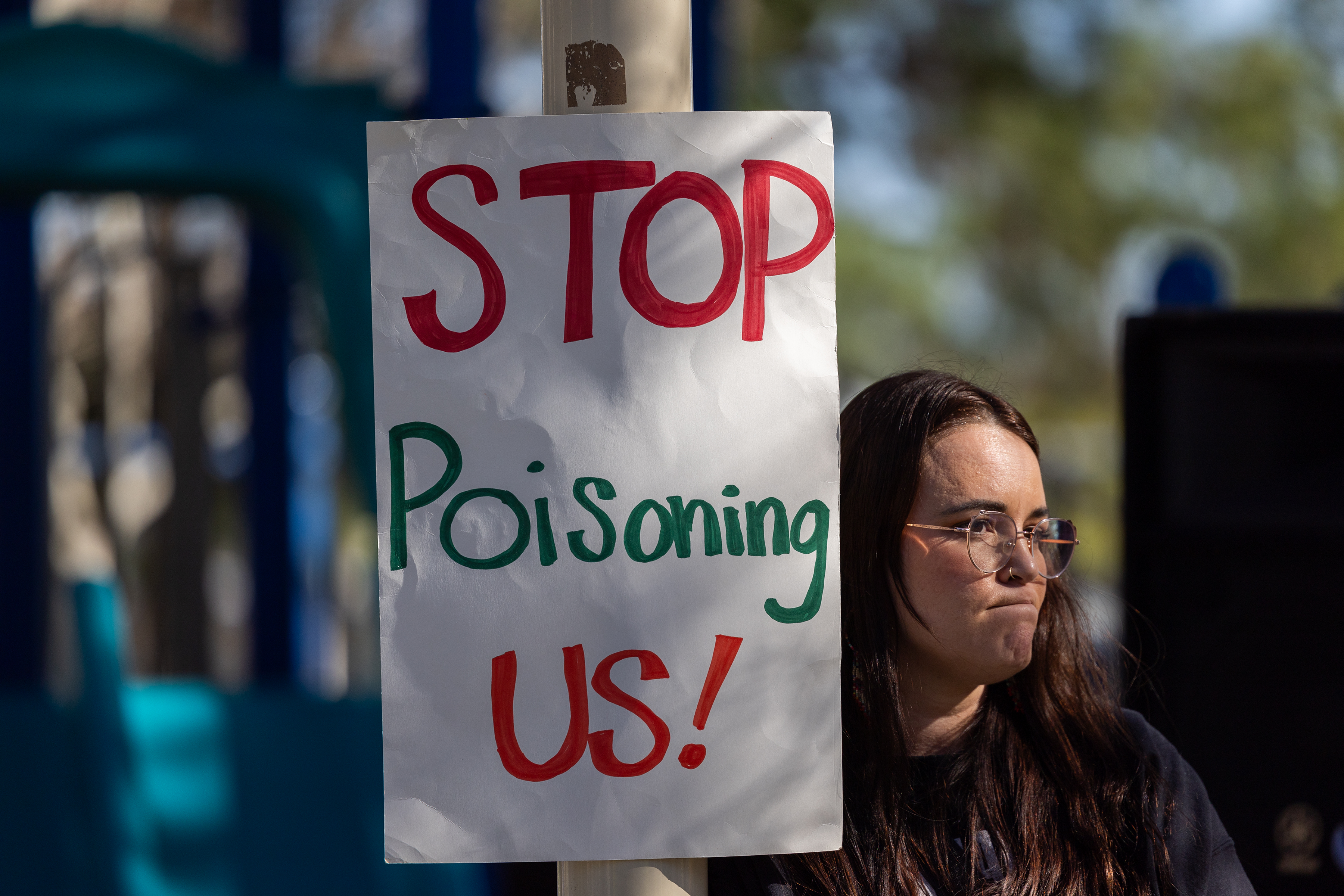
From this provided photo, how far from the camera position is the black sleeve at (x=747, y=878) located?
1379 mm

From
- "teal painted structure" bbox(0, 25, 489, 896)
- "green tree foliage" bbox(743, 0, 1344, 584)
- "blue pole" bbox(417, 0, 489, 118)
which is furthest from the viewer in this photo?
"green tree foliage" bbox(743, 0, 1344, 584)

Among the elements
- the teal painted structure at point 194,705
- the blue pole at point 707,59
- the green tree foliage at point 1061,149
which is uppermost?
the green tree foliage at point 1061,149

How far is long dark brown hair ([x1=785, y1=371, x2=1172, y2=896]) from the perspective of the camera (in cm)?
140

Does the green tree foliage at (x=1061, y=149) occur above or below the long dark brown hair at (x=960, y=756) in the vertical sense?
→ above

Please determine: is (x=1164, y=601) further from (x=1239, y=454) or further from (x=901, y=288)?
(x=901, y=288)

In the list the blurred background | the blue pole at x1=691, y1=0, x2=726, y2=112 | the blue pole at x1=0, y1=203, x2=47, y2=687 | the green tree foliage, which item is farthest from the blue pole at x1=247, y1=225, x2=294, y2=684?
the green tree foliage

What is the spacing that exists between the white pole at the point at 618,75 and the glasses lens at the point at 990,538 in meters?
0.45

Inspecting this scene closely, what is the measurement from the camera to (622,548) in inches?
47.8

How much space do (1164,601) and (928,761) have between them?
99 cm

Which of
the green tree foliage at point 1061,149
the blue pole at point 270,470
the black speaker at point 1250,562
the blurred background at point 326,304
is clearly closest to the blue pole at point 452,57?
the blurred background at point 326,304

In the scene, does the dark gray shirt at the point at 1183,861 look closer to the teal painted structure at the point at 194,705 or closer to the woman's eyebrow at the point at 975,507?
the woman's eyebrow at the point at 975,507

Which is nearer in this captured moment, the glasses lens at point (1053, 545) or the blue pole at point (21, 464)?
the glasses lens at point (1053, 545)

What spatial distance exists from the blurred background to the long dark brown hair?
207mm

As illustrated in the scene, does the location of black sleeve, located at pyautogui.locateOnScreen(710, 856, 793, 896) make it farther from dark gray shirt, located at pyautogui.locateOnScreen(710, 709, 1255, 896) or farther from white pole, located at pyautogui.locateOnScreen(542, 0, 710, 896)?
white pole, located at pyautogui.locateOnScreen(542, 0, 710, 896)
